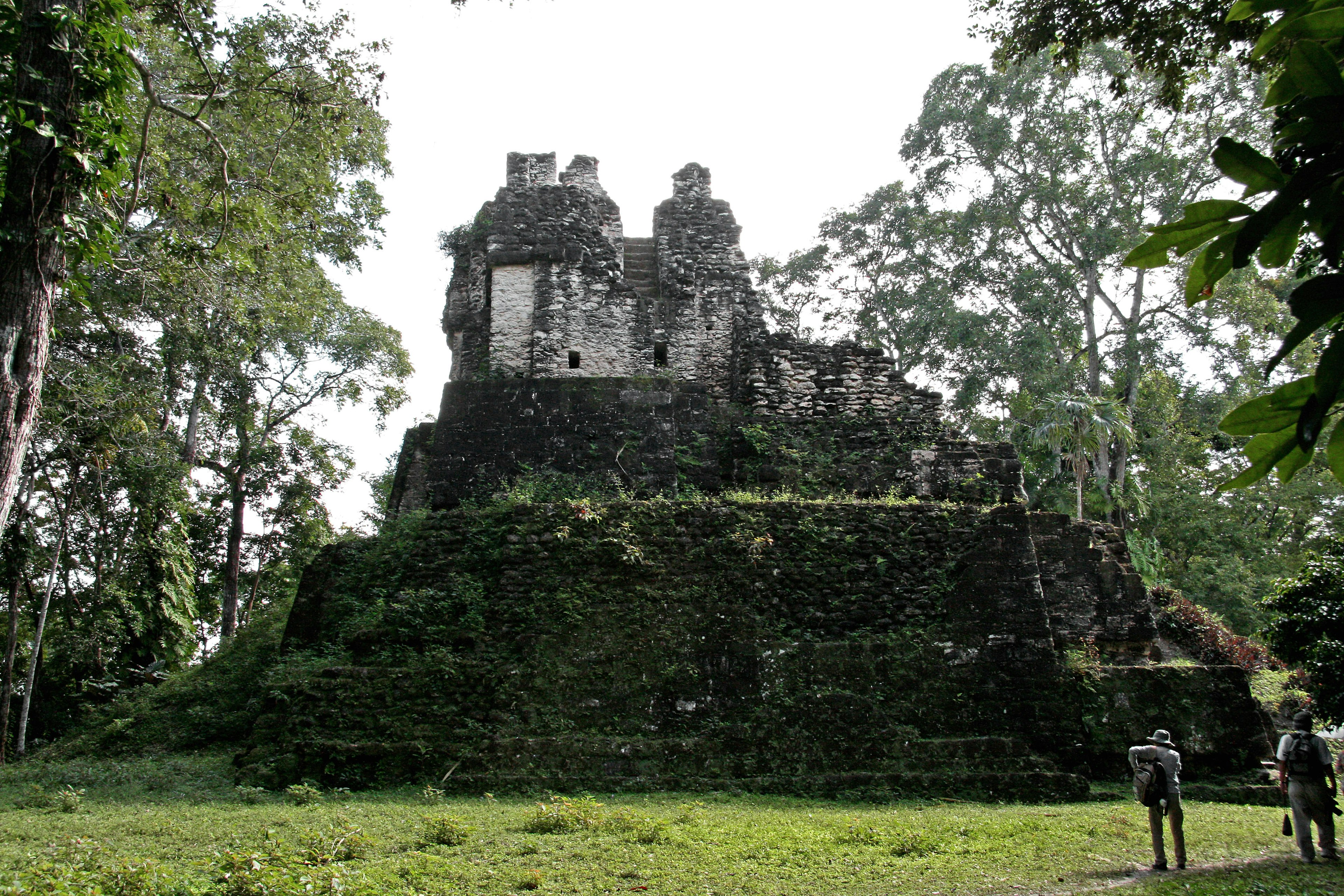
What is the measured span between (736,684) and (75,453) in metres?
9.69

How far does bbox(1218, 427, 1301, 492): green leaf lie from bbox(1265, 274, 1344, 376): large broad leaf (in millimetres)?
138

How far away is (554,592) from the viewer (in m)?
8.65

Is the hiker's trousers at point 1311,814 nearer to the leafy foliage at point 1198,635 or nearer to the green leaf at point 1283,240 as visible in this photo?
the leafy foliage at point 1198,635

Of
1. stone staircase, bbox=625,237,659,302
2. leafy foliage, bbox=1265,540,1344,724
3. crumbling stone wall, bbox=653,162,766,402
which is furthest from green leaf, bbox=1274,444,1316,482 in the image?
stone staircase, bbox=625,237,659,302

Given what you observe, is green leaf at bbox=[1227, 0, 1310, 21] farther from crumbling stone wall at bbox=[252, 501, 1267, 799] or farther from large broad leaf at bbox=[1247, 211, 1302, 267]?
crumbling stone wall at bbox=[252, 501, 1267, 799]

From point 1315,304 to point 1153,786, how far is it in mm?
5601

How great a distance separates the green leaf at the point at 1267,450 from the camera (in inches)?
50.1

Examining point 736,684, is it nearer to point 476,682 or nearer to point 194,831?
point 476,682

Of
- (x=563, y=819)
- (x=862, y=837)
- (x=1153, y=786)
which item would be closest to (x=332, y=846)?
(x=563, y=819)

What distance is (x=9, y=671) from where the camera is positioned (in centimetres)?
1311

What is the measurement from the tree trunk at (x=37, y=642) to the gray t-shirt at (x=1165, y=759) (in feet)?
45.1

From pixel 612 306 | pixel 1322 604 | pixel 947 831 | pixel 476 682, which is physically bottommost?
pixel 947 831

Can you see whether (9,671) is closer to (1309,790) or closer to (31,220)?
(31,220)

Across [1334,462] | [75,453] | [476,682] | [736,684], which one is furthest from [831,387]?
[1334,462]
